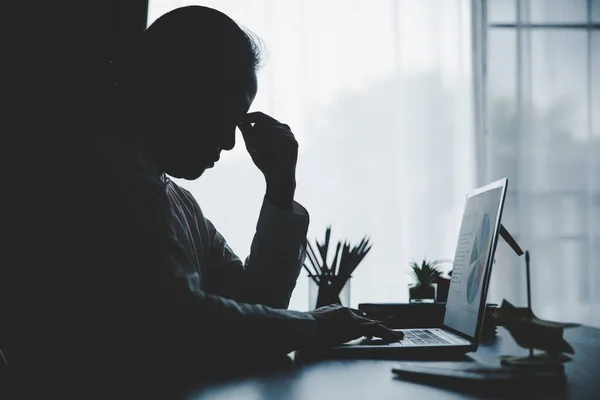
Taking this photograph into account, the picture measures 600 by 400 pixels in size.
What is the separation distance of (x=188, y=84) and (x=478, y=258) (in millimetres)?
724

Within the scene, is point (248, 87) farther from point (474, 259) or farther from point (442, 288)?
point (442, 288)

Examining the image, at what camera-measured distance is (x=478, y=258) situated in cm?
114

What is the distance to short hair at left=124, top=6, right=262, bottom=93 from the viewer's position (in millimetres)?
1219

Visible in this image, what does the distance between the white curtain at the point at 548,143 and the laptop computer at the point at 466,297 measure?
6.73 ft

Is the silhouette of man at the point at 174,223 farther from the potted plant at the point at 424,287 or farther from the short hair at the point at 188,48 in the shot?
the potted plant at the point at 424,287

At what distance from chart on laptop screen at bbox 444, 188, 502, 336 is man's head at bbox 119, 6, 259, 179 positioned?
600 millimetres

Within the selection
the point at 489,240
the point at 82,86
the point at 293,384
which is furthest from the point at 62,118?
the point at 489,240

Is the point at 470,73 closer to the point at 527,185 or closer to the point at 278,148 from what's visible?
the point at 527,185

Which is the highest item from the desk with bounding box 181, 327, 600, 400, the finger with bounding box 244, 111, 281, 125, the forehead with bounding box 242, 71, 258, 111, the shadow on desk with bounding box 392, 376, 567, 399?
the forehead with bounding box 242, 71, 258, 111

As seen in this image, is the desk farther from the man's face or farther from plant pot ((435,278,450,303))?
plant pot ((435,278,450,303))

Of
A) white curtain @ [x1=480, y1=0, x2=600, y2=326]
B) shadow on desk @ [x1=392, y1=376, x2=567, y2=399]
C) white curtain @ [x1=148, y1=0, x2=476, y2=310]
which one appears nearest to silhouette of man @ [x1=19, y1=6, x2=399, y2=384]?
shadow on desk @ [x1=392, y1=376, x2=567, y2=399]

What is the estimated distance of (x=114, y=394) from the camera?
0.74 meters

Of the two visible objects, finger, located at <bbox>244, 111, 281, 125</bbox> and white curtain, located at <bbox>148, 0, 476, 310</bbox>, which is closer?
finger, located at <bbox>244, 111, 281, 125</bbox>

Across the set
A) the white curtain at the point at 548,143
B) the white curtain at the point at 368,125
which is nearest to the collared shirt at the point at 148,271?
the white curtain at the point at 368,125
